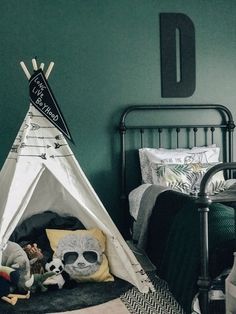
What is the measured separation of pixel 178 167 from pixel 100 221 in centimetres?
88

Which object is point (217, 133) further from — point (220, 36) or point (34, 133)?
point (34, 133)

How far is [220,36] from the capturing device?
390cm

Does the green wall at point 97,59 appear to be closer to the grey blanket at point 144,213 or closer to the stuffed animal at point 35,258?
the grey blanket at point 144,213

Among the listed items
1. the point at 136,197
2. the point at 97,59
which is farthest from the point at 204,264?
the point at 97,59

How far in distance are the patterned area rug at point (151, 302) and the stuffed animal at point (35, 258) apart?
1.81 ft

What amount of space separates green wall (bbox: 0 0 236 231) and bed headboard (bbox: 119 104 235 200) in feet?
0.26

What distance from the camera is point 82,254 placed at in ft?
9.17

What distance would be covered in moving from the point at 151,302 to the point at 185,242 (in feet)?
1.60

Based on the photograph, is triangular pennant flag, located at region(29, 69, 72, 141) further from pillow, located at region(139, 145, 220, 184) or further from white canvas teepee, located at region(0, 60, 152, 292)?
pillow, located at region(139, 145, 220, 184)

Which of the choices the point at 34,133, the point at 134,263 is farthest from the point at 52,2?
the point at 134,263

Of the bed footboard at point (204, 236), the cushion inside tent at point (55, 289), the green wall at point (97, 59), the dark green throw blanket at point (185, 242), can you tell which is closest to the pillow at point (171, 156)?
the green wall at point (97, 59)

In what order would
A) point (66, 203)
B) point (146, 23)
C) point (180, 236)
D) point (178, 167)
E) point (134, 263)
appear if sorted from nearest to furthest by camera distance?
point (180, 236), point (134, 263), point (66, 203), point (178, 167), point (146, 23)

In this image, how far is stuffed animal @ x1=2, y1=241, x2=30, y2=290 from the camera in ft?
8.61

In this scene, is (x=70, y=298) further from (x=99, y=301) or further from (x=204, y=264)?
(x=204, y=264)
